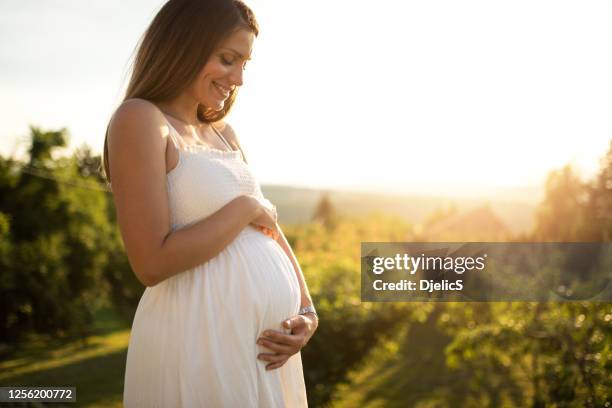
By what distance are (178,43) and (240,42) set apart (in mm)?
166

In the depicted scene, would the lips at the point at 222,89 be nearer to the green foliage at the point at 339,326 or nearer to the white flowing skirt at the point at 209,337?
the white flowing skirt at the point at 209,337

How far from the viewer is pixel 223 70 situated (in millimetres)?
1617

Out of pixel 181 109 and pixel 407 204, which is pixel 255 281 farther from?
pixel 407 204

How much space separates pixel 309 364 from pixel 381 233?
31.4 feet

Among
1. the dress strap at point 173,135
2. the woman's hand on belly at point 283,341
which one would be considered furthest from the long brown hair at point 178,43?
the woman's hand on belly at point 283,341

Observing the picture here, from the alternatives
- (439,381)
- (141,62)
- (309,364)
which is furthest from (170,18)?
(439,381)

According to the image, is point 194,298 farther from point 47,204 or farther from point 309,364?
point 47,204

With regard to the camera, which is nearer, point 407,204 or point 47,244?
point 47,244

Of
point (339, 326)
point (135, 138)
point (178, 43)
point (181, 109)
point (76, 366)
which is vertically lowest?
point (76, 366)

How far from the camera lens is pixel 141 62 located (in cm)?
162

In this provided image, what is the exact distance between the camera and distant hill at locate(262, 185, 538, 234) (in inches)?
377

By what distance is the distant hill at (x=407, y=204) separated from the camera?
9586mm

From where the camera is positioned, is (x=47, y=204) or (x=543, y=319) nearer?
(x=543, y=319)

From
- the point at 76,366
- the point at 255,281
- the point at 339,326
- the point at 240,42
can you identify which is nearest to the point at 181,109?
the point at 240,42
